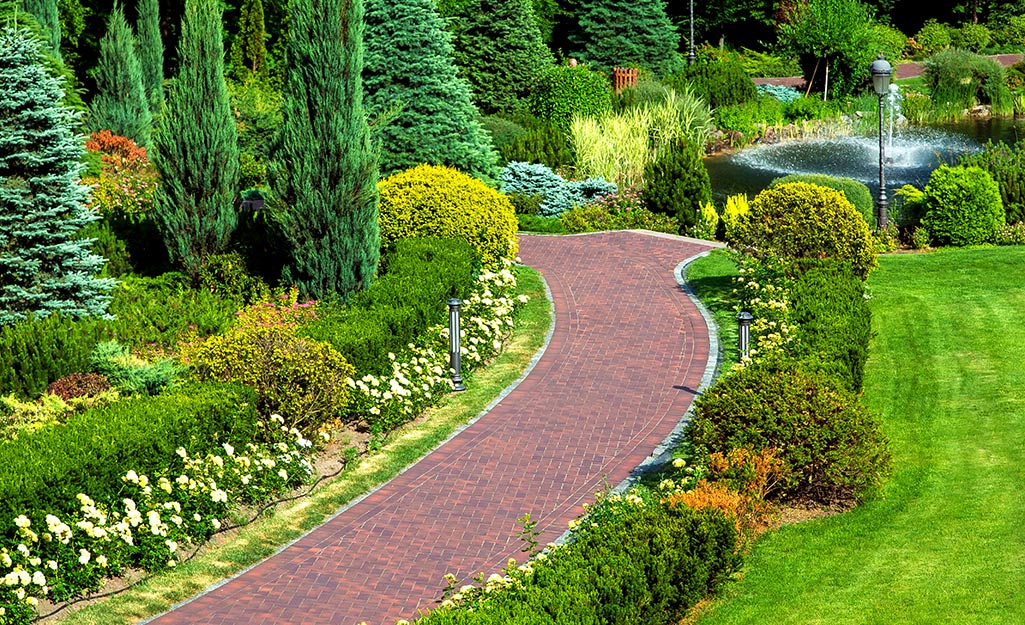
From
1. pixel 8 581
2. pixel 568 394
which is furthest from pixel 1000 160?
pixel 8 581

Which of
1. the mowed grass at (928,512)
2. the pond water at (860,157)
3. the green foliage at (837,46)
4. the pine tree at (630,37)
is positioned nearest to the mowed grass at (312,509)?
the mowed grass at (928,512)

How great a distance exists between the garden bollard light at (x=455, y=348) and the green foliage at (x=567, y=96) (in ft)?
61.0

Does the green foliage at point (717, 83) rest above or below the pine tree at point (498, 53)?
below

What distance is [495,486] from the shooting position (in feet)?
42.4

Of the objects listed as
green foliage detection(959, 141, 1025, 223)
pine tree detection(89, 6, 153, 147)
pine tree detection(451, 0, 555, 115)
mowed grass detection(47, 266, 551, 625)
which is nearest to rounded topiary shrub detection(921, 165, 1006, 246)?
green foliage detection(959, 141, 1025, 223)

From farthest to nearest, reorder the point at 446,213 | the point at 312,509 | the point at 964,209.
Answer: the point at 964,209 < the point at 446,213 < the point at 312,509

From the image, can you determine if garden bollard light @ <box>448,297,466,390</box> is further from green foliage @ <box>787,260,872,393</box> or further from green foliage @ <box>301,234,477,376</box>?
green foliage @ <box>787,260,872,393</box>

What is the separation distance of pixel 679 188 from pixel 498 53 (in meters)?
13.0

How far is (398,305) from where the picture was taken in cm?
1609

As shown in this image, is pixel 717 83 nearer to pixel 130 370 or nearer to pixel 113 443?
pixel 130 370

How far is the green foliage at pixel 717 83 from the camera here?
4084 centimetres

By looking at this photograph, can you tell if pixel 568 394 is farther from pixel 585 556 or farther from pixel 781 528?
pixel 585 556

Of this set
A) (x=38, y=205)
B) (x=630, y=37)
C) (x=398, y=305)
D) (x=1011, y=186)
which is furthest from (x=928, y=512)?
(x=630, y=37)

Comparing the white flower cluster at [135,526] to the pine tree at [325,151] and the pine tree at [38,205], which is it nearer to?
Answer: the pine tree at [38,205]
